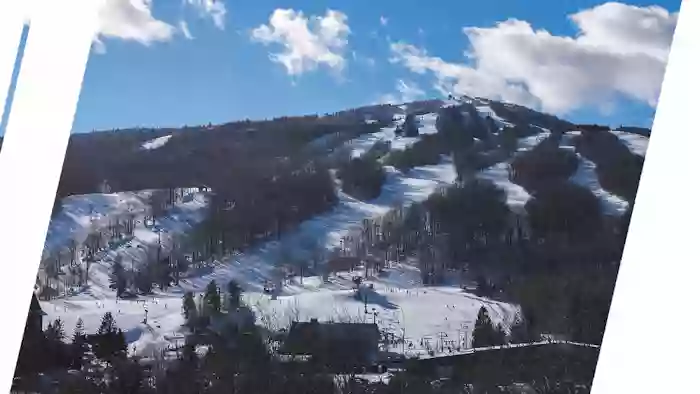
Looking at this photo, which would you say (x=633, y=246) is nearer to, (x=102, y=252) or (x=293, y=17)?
(x=293, y=17)

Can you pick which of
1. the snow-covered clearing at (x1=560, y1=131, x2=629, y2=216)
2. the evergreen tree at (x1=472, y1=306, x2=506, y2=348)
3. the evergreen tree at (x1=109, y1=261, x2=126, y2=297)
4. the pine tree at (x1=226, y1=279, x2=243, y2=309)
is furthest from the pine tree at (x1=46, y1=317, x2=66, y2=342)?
the snow-covered clearing at (x1=560, y1=131, x2=629, y2=216)

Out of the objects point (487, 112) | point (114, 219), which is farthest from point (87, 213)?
point (487, 112)

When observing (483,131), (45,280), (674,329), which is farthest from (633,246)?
(45,280)

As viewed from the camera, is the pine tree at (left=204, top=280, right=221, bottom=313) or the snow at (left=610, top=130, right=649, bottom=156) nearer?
the snow at (left=610, top=130, right=649, bottom=156)

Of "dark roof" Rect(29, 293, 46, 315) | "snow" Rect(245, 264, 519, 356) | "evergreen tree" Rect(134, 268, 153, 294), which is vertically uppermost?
"snow" Rect(245, 264, 519, 356)

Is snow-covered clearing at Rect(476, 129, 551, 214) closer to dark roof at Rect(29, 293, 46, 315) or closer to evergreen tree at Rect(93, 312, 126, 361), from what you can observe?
evergreen tree at Rect(93, 312, 126, 361)
